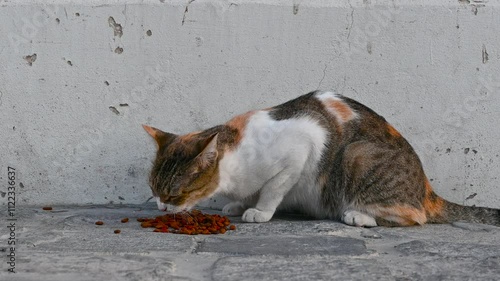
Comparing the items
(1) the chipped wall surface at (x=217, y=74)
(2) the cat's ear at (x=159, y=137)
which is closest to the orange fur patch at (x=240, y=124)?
(2) the cat's ear at (x=159, y=137)

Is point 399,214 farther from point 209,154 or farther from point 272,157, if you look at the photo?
point 209,154

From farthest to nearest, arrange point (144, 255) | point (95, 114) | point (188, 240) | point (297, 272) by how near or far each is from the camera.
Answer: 1. point (95, 114)
2. point (188, 240)
3. point (144, 255)
4. point (297, 272)

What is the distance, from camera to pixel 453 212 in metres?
4.33

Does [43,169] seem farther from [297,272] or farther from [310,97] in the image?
[297,272]

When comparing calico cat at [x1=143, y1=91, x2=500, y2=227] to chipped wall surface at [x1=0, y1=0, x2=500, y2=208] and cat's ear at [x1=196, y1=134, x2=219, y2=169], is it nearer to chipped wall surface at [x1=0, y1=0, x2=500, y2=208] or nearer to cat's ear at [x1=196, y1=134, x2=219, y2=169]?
cat's ear at [x1=196, y1=134, x2=219, y2=169]

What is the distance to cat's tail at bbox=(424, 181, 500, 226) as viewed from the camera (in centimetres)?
425

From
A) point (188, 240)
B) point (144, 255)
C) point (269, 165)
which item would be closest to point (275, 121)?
point (269, 165)

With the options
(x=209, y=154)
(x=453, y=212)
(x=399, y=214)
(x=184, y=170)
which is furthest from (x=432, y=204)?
(x=184, y=170)

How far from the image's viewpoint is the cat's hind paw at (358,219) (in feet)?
13.5

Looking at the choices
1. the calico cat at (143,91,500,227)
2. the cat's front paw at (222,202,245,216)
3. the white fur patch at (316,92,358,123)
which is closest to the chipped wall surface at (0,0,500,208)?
the white fur patch at (316,92,358,123)

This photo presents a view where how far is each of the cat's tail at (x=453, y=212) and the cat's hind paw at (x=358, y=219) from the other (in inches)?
13.9

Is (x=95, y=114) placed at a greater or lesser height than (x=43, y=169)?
→ greater

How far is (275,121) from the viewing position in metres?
4.28

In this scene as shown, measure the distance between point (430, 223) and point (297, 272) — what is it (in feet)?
5.12
